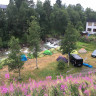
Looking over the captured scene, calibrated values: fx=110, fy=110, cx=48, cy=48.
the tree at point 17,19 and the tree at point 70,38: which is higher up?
the tree at point 17,19

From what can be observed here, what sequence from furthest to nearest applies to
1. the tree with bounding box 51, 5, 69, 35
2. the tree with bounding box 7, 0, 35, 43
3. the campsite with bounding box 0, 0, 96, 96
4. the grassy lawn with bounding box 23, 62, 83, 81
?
the tree with bounding box 51, 5, 69, 35 → the tree with bounding box 7, 0, 35, 43 → the grassy lawn with bounding box 23, 62, 83, 81 → the campsite with bounding box 0, 0, 96, 96

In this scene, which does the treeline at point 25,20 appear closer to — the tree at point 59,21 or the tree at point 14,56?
the tree at point 59,21

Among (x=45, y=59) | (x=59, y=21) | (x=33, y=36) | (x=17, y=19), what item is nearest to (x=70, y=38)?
(x=33, y=36)

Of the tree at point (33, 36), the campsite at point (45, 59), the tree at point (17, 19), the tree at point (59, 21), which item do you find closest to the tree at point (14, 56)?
the campsite at point (45, 59)

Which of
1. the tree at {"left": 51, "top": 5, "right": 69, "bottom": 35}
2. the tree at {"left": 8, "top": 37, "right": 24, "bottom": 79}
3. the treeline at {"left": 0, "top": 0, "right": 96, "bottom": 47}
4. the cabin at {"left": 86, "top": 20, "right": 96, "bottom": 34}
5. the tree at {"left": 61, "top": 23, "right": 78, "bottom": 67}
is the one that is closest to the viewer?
the tree at {"left": 8, "top": 37, "right": 24, "bottom": 79}

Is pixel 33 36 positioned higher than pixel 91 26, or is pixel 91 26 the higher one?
pixel 91 26

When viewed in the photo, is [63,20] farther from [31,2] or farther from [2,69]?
[2,69]

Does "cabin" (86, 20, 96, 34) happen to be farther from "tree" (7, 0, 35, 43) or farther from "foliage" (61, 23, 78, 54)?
"foliage" (61, 23, 78, 54)

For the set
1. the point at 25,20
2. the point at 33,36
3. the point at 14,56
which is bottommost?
the point at 14,56

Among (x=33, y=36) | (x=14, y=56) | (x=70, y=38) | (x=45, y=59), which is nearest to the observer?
(x=14, y=56)

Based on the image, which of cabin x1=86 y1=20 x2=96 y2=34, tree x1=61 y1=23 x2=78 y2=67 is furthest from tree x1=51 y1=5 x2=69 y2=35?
tree x1=61 y1=23 x2=78 y2=67

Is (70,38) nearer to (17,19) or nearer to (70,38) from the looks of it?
(70,38)

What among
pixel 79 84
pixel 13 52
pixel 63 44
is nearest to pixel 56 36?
pixel 63 44

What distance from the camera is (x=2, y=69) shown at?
1936 centimetres
